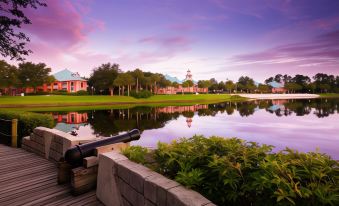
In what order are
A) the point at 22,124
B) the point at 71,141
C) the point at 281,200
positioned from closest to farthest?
the point at 281,200 → the point at 71,141 → the point at 22,124

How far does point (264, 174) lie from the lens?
8.64 ft

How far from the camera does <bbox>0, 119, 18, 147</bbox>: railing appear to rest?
9.41 m

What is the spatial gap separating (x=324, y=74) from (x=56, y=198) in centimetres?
20925

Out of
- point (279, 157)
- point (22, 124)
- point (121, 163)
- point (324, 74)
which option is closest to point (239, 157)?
point (279, 157)

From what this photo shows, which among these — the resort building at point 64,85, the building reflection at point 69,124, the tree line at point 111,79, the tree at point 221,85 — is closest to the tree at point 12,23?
the building reflection at point 69,124

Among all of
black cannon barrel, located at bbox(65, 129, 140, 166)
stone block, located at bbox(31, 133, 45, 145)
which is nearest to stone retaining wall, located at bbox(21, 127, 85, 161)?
stone block, located at bbox(31, 133, 45, 145)

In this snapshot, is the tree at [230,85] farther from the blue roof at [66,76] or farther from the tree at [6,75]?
the tree at [6,75]

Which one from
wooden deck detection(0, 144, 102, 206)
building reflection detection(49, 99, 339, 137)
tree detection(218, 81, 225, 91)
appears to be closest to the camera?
wooden deck detection(0, 144, 102, 206)

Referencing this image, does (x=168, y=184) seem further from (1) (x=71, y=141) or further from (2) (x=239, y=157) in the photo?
(1) (x=71, y=141)

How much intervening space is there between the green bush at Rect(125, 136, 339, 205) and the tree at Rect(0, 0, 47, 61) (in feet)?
49.6

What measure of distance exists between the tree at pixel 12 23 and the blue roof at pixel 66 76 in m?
89.9

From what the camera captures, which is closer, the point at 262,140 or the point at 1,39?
the point at 1,39

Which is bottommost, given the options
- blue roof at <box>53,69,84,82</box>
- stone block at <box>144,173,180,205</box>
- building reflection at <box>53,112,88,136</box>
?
building reflection at <box>53,112,88,136</box>

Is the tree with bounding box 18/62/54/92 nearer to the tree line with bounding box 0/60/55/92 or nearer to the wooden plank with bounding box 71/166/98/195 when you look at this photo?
the tree line with bounding box 0/60/55/92
